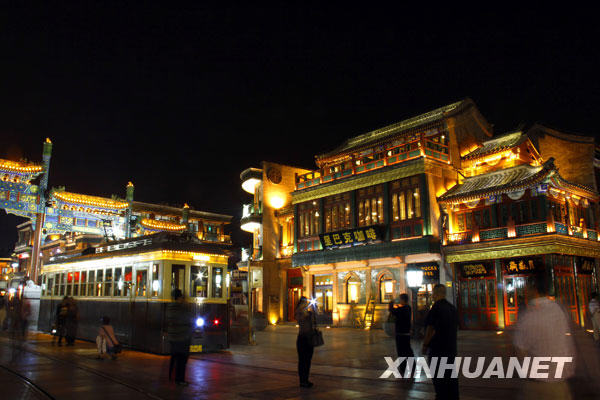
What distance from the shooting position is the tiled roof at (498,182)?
21.5m

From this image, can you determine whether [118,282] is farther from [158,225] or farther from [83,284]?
[158,225]

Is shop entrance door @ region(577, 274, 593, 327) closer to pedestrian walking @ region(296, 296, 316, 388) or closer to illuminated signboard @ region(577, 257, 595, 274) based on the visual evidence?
illuminated signboard @ region(577, 257, 595, 274)

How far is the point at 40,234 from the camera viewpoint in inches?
1195

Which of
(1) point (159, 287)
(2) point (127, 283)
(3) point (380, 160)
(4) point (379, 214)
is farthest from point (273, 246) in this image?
(1) point (159, 287)

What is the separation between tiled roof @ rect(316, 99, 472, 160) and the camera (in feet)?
95.6

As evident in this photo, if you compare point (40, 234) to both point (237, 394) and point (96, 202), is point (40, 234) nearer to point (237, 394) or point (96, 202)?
point (96, 202)

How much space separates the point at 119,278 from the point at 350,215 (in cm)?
1582

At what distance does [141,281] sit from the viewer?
15266 mm

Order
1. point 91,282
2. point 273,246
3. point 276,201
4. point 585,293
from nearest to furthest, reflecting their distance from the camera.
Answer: point 91,282
point 585,293
point 273,246
point 276,201

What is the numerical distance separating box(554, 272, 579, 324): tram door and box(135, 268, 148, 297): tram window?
17.2 m

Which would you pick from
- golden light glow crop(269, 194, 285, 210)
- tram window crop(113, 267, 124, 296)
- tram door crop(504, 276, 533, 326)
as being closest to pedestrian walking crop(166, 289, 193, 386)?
tram window crop(113, 267, 124, 296)

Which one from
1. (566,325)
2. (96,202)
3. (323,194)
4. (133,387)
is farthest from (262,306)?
(566,325)

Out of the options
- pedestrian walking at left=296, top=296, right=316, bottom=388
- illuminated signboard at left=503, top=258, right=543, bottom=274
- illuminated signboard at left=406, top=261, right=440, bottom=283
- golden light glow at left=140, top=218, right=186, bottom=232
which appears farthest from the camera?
golden light glow at left=140, top=218, right=186, bottom=232

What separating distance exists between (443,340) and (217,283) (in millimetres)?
9597
